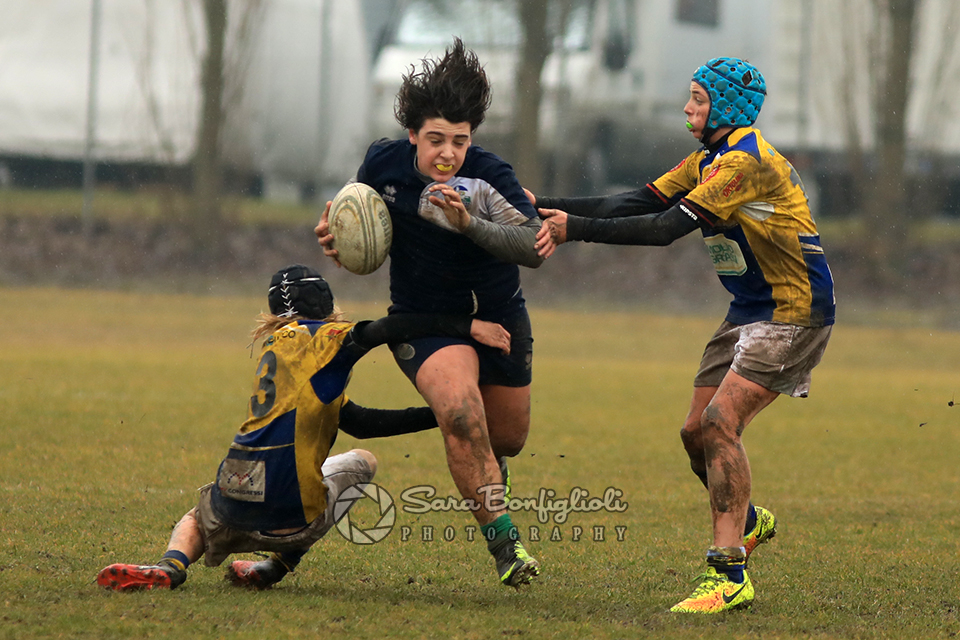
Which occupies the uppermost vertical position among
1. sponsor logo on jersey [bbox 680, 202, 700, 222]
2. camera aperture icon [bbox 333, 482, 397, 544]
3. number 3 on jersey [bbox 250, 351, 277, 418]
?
sponsor logo on jersey [bbox 680, 202, 700, 222]

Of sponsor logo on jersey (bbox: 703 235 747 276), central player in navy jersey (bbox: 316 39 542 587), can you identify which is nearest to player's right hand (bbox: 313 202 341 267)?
central player in navy jersey (bbox: 316 39 542 587)

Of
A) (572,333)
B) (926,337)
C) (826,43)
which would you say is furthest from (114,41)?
(926,337)

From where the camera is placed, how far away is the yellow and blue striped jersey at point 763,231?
459 cm

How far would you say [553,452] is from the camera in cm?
834

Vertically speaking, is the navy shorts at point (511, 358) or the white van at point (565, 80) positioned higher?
the white van at point (565, 80)

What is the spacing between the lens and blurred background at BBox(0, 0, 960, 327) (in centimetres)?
2117

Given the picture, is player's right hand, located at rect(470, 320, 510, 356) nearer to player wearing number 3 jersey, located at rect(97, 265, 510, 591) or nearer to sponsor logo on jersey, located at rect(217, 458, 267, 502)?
player wearing number 3 jersey, located at rect(97, 265, 510, 591)

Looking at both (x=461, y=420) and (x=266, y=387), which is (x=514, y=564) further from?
(x=266, y=387)

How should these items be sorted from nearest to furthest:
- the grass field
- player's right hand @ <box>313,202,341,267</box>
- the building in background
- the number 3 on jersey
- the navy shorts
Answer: the grass field
the number 3 on jersey
player's right hand @ <box>313,202,341,267</box>
the navy shorts
the building in background

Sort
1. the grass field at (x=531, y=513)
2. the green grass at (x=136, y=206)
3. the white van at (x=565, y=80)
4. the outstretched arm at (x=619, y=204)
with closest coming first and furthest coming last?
the grass field at (x=531, y=513)
the outstretched arm at (x=619, y=204)
the green grass at (x=136, y=206)
the white van at (x=565, y=80)

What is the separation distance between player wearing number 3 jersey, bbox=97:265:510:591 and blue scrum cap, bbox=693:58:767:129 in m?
1.59

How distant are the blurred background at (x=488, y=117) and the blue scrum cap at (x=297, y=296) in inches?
642

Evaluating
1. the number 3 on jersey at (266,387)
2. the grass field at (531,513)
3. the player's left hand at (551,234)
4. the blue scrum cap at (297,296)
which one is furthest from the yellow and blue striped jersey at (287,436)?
the player's left hand at (551,234)

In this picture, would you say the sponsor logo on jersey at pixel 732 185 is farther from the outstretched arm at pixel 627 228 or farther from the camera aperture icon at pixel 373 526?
the camera aperture icon at pixel 373 526
